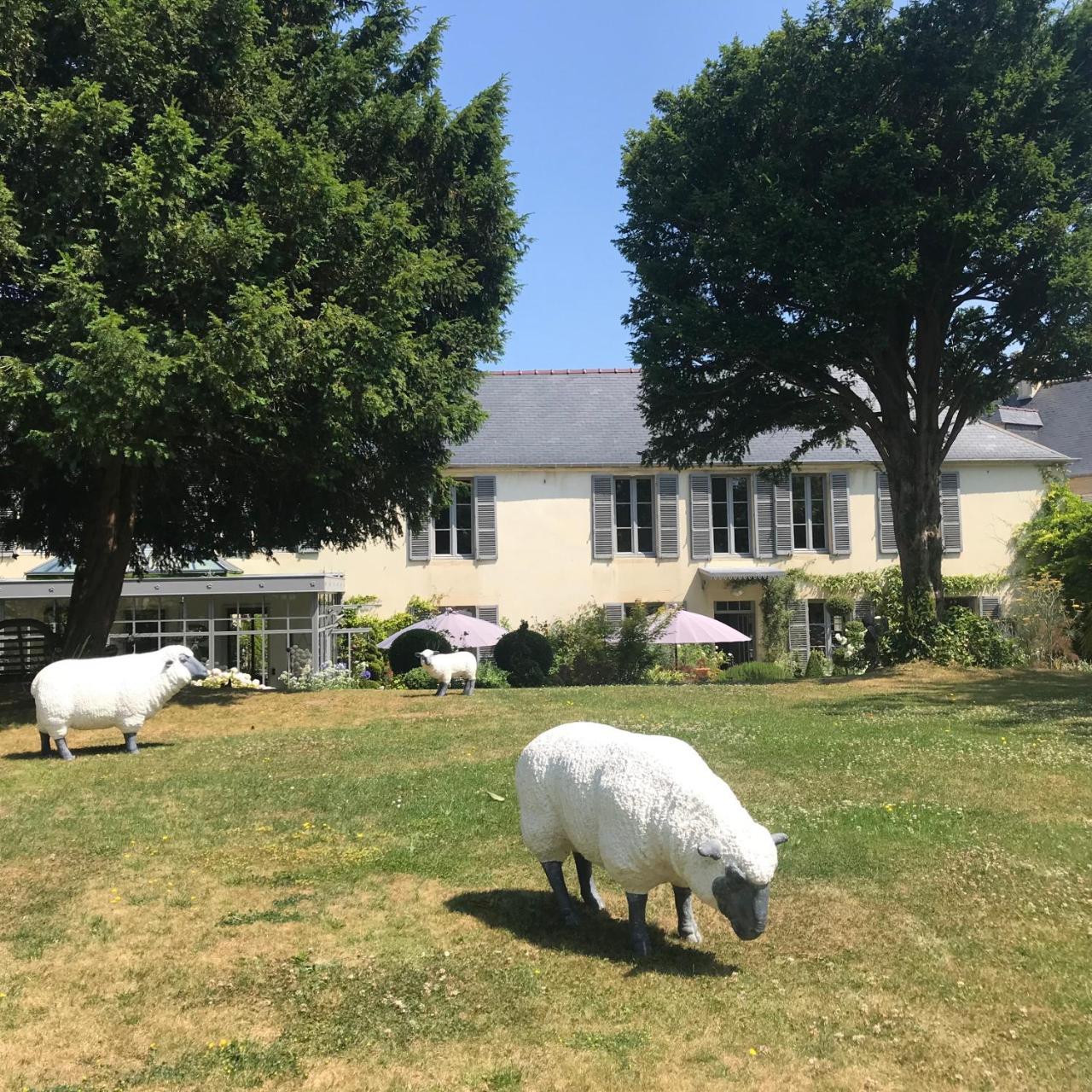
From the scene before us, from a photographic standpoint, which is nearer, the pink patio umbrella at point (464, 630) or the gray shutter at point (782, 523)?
the pink patio umbrella at point (464, 630)

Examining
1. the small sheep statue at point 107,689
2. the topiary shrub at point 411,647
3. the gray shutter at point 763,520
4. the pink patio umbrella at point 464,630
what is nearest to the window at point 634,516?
the gray shutter at point 763,520

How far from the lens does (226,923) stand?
6523 mm

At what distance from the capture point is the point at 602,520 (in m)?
33.4

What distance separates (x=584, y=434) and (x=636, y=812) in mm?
29367

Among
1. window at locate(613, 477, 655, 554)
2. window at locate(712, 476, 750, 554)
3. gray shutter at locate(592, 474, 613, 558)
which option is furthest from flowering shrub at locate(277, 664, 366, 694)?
window at locate(712, 476, 750, 554)

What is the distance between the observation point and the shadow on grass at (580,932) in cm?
574

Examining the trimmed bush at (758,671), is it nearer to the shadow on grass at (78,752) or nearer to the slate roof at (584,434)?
the slate roof at (584,434)

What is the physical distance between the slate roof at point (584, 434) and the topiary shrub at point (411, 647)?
9075 mm

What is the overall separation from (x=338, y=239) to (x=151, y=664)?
7313 mm

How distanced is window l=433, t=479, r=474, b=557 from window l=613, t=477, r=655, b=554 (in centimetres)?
486

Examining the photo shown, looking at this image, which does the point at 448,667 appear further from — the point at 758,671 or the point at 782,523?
the point at 782,523

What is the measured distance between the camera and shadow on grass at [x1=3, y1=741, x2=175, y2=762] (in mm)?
12406

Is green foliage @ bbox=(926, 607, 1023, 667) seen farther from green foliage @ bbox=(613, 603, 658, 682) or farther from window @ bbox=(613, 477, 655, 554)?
window @ bbox=(613, 477, 655, 554)

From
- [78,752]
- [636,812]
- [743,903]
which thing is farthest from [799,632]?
[743,903]
